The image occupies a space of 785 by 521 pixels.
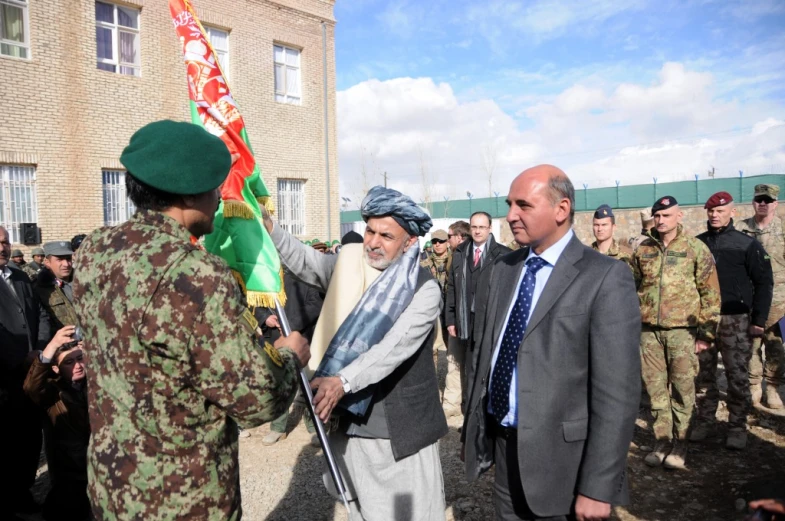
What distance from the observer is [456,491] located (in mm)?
4305

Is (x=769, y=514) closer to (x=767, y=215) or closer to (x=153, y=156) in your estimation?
(x=153, y=156)

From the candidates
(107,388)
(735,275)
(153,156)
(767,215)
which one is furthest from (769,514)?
(767,215)

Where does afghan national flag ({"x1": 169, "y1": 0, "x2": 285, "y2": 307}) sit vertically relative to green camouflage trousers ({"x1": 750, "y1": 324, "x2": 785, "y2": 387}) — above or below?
above

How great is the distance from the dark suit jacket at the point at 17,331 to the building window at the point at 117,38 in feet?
34.8

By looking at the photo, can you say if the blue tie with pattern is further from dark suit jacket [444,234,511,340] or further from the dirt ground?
dark suit jacket [444,234,511,340]

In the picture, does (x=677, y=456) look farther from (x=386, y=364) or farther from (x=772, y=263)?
(x=386, y=364)

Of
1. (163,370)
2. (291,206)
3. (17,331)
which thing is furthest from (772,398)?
(291,206)

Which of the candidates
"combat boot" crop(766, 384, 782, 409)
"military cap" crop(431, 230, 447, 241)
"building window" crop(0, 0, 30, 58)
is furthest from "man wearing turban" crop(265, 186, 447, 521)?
"building window" crop(0, 0, 30, 58)

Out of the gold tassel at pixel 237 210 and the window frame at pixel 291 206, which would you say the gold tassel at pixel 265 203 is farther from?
the window frame at pixel 291 206

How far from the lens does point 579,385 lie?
2.14 metres

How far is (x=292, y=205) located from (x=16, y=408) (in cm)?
1349

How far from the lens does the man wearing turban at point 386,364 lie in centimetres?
238

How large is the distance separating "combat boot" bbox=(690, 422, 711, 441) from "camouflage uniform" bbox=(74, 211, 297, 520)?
4.87 meters

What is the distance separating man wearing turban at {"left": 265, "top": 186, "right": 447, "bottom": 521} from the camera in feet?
7.80
